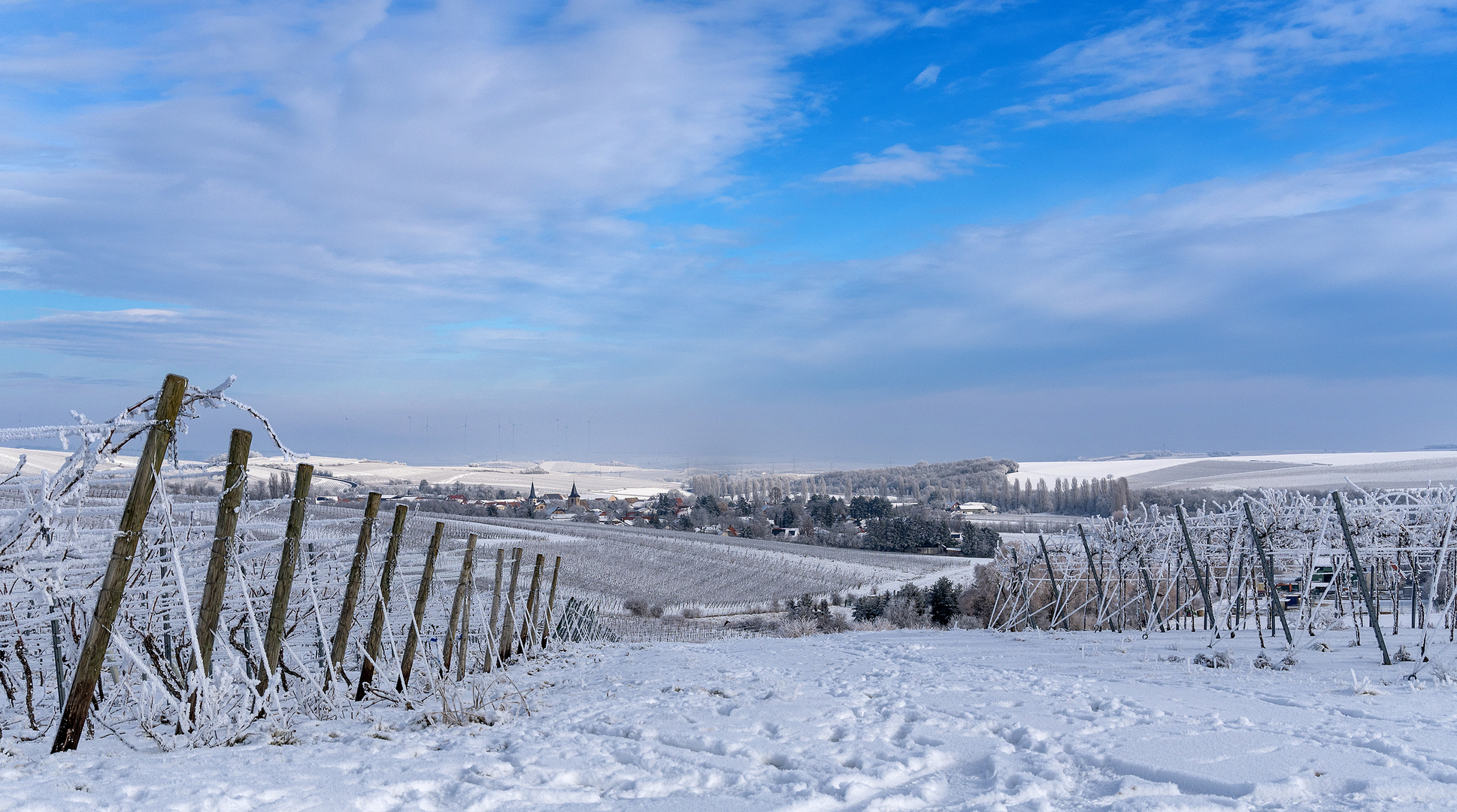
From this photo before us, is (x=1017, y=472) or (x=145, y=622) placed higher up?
(x=1017, y=472)

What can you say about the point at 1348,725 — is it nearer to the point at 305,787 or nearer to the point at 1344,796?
the point at 1344,796

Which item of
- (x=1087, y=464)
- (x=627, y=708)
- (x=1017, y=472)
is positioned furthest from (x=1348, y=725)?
(x=1087, y=464)

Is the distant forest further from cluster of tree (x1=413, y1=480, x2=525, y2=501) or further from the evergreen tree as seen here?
the evergreen tree

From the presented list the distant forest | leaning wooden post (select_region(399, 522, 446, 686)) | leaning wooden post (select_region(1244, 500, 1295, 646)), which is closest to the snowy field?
the distant forest

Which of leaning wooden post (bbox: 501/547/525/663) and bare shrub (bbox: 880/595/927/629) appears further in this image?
bare shrub (bbox: 880/595/927/629)

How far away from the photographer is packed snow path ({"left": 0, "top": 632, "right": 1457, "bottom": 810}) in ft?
12.4

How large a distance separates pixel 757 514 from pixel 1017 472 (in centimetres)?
7115

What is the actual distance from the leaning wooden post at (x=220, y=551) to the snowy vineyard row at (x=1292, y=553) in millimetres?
10342

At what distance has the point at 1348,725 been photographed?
17.6 ft

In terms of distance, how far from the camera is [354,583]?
698 cm

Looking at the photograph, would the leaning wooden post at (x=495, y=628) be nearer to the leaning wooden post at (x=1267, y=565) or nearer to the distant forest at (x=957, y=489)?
the leaning wooden post at (x=1267, y=565)

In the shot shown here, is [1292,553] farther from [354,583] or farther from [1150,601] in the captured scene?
[354,583]

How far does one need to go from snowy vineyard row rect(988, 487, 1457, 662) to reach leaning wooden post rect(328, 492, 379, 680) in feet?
32.0

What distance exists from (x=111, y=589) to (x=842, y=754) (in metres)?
4.00
